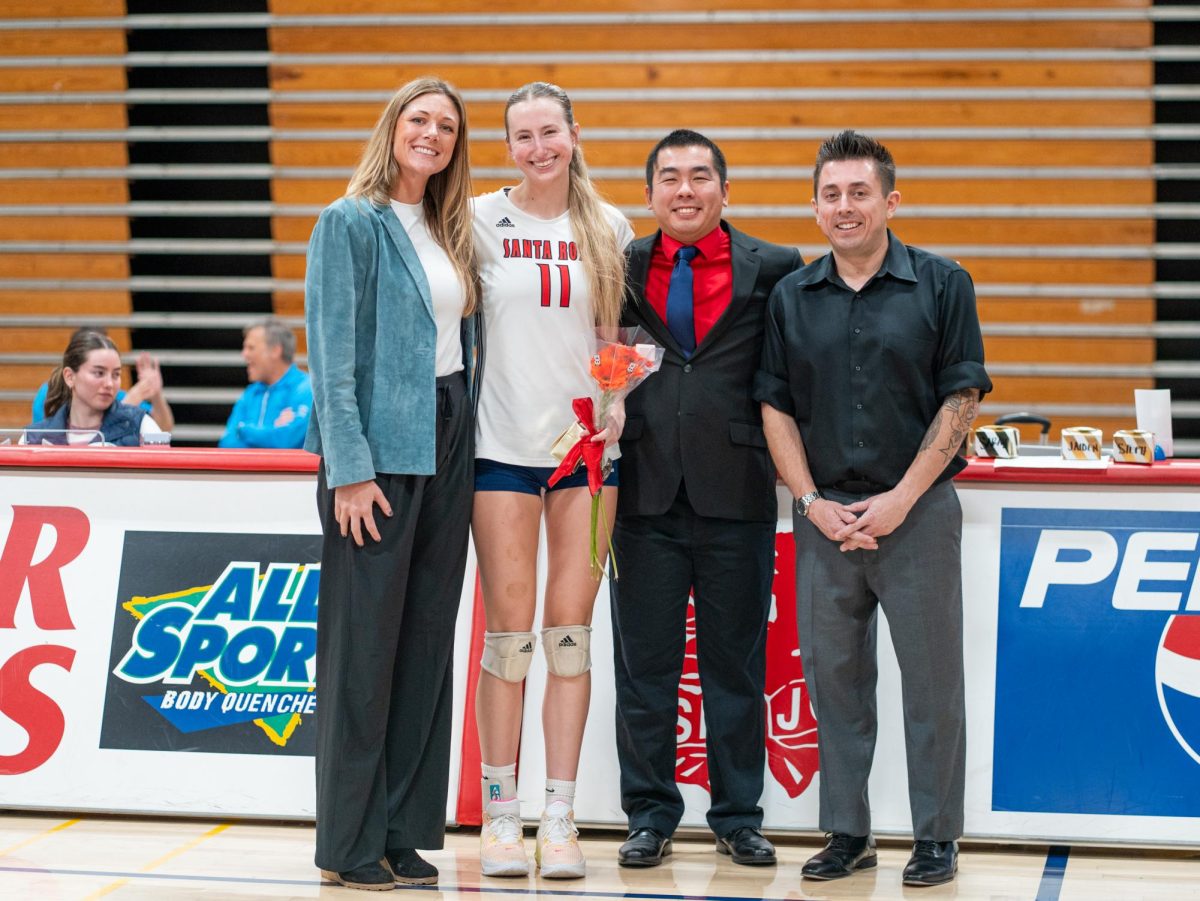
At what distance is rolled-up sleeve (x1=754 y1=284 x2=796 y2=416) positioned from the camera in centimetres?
Answer: 313

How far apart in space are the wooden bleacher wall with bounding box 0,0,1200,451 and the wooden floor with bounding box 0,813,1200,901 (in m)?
3.80

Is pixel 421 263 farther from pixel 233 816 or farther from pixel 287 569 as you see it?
pixel 233 816

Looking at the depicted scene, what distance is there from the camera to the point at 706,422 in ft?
10.4

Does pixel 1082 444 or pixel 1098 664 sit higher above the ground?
pixel 1082 444

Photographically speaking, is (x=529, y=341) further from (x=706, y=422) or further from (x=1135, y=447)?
(x=1135, y=447)

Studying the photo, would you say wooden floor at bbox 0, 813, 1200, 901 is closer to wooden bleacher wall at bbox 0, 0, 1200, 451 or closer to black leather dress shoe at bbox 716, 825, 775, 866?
black leather dress shoe at bbox 716, 825, 775, 866

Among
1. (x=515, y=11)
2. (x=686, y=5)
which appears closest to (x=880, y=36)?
(x=686, y=5)

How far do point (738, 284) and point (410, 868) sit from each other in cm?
159

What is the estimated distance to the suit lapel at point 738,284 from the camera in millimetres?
3178

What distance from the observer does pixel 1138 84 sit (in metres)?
6.58

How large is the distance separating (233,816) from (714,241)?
6.51 feet

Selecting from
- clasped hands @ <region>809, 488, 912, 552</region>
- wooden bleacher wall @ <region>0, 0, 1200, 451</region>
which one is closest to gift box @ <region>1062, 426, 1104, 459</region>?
clasped hands @ <region>809, 488, 912, 552</region>

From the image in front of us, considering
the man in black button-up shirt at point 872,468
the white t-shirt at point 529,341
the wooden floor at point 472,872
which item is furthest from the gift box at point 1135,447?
the white t-shirt at point 529,341

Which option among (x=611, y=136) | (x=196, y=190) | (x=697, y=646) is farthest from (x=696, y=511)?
(x=196, y=190)
